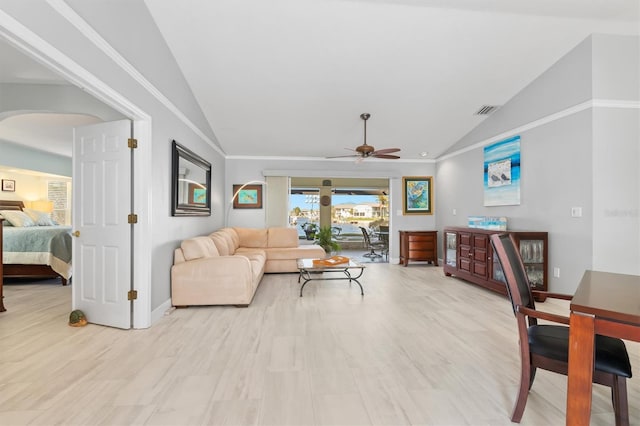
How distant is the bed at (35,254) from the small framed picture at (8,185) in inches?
114

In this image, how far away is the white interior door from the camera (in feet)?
9.91

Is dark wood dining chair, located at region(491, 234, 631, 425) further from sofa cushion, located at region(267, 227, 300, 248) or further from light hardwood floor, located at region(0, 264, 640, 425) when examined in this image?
sofa cushion, located at region(267, 227, 300, 248)

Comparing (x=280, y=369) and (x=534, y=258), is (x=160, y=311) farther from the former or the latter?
(x=534, y=258)

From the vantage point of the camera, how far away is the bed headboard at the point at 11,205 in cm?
654

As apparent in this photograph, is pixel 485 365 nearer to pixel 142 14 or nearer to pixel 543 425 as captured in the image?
pixel 543 425

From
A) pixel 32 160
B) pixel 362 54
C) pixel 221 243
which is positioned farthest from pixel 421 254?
pixel 32 160

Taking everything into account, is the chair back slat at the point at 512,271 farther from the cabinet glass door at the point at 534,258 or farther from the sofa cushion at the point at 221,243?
the sofa cushion at the point at 221,243

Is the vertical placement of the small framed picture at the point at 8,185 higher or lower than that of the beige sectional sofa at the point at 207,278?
higher

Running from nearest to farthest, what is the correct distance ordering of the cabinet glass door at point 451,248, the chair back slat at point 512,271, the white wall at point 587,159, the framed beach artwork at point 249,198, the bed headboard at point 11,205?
the chair back slat at point 512,271, the white wall at point 587,159, the cabinet glass door at point 451,248, the bed headboard at point 11,205, the framed beach artwork at point 249,198

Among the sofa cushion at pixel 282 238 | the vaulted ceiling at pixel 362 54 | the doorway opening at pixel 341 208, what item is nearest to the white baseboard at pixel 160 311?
the vaulted ceiling at pixel 362 54

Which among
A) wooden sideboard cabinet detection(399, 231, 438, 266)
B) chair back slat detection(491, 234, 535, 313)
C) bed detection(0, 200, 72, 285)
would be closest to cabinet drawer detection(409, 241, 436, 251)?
wooden sideboard cabinet detection(399, 231, 438, 266)

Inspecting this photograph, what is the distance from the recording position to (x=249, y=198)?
23.3 feet

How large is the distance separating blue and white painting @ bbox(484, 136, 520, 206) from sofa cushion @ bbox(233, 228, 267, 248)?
429 cm

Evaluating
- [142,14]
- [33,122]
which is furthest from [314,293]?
[33,122]
